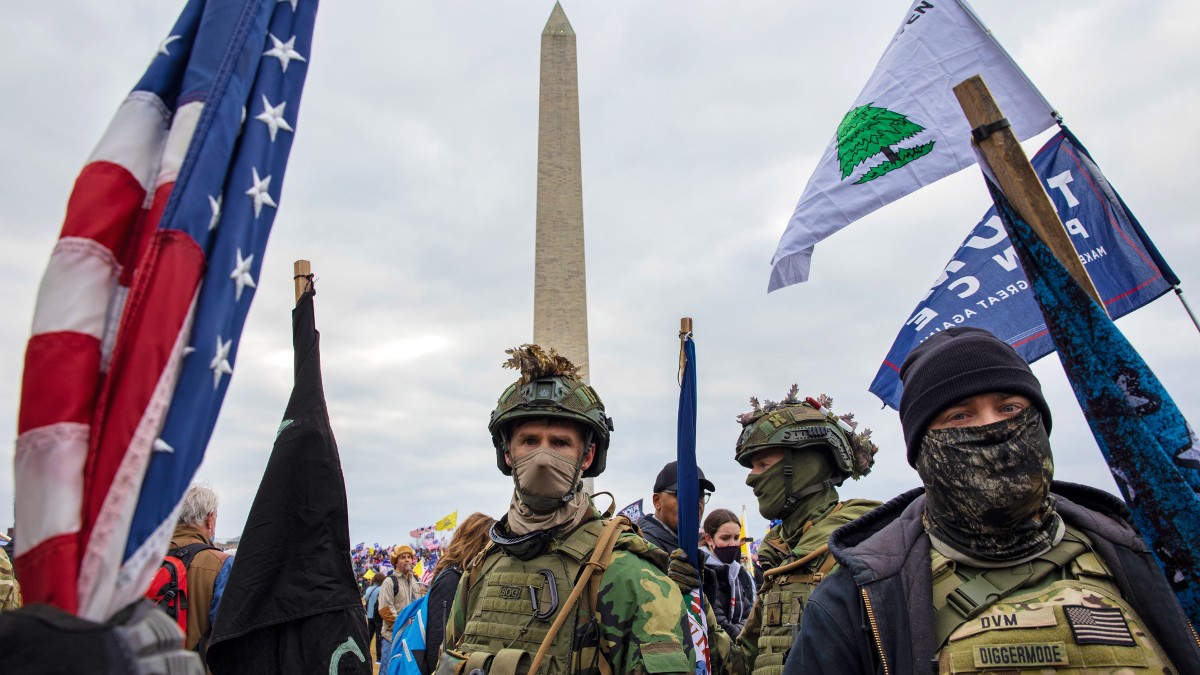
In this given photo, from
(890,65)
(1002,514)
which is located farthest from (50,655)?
(890,65)

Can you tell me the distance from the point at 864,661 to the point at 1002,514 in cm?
45

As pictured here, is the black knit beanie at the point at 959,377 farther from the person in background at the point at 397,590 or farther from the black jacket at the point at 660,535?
the person in background at the point at 397,590

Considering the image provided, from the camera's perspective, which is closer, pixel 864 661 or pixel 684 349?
pixel 864 661

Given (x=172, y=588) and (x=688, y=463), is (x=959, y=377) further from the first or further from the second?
(x=172, y=588)

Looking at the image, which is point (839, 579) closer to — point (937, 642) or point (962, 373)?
point (937, 642)

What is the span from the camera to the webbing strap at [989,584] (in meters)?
1.77

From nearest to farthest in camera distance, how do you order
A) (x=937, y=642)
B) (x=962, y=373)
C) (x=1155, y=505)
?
(x=1155, y=505)
(x=937, y=642)
(x=962, y=373)

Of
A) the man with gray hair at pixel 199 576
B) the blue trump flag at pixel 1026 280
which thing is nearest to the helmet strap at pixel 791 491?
the blue trump flag at pixel 1026 280

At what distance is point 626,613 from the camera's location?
8.90 ft

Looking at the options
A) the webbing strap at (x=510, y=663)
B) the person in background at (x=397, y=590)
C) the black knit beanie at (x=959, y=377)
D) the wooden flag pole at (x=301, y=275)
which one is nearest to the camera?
the black knit beanie at (x=959, y=377)

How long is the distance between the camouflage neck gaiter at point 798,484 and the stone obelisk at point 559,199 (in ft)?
56.4

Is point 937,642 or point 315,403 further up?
point 315,403

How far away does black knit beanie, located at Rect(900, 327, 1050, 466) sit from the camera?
1.87 metres

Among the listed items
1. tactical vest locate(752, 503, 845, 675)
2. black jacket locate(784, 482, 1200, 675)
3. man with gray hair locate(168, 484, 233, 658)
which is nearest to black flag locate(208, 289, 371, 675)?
man with gray hair locate(168, 484, 233, 658)
